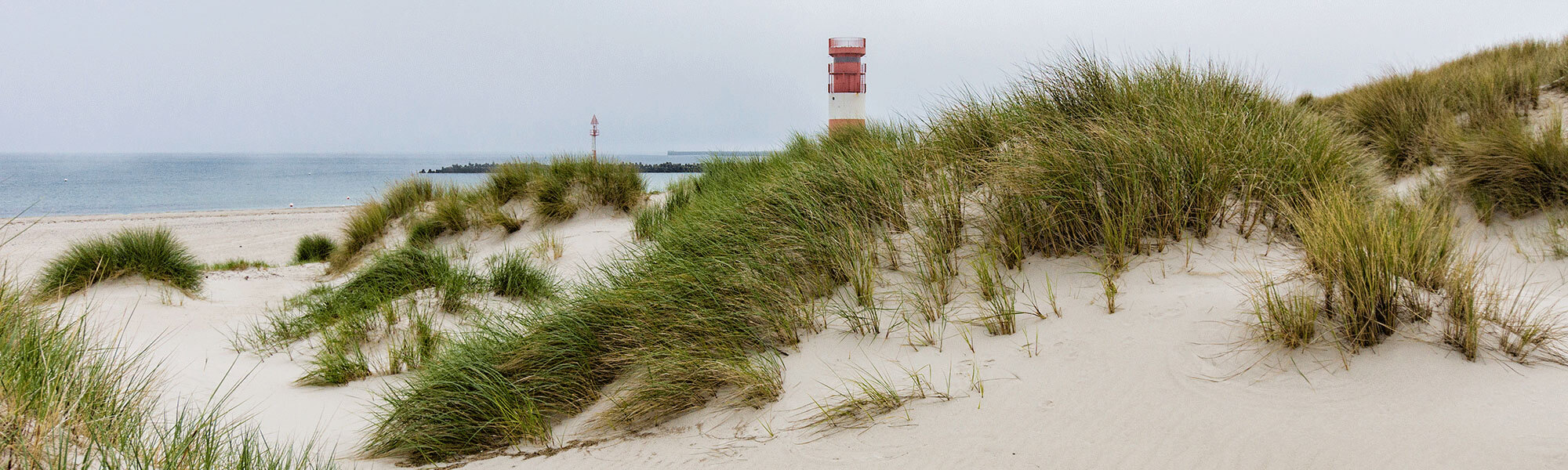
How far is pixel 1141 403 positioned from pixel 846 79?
17524mm

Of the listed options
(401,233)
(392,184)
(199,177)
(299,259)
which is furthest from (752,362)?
(199,177)

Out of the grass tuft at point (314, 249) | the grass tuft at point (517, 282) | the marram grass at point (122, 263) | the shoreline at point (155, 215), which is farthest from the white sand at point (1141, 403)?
the shoreline at point (155, 215)

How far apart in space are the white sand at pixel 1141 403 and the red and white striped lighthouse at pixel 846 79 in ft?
52.8

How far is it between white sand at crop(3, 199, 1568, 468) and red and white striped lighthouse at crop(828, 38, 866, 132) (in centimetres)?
1609

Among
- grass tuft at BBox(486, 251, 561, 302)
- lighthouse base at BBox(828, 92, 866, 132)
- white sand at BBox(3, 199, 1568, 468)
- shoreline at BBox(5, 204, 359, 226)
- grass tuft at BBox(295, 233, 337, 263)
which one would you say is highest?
lighthouse base at BBox(828, 92, 866, 132)

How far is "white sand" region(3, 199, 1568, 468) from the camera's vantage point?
234 centimetres

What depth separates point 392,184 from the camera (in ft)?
41.4

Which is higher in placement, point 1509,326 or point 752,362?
point 1509,326

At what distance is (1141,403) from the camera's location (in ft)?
8.91

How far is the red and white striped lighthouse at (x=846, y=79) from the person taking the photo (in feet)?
64.1

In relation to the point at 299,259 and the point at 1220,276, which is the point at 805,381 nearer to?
the point at 1220,276

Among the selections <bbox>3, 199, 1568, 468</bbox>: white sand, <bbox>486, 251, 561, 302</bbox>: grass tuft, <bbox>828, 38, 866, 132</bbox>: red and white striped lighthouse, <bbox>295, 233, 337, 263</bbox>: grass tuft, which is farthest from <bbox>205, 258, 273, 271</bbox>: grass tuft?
<bbox>828, 38, 866, 132</bbox>: red and white striped lighthouse

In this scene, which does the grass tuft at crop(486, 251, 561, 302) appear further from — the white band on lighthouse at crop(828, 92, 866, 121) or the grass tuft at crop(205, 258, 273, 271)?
the white band on lighthouse at crop(828, 92, 866, 121)

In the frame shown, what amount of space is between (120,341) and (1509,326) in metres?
8.15
